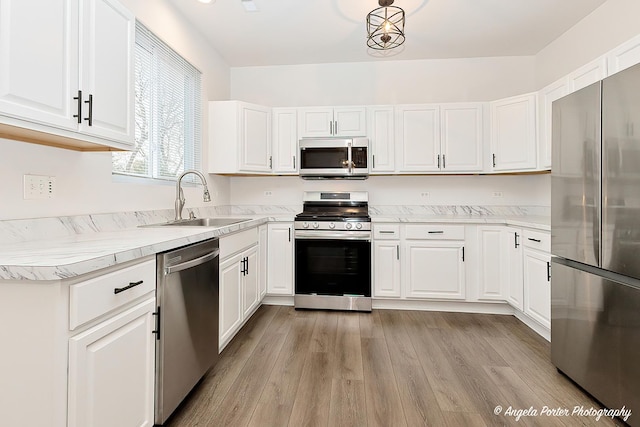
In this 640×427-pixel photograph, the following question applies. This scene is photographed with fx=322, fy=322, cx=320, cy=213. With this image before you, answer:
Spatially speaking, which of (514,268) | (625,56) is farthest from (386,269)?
(625,56)

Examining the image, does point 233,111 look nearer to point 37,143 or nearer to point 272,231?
point 272,231

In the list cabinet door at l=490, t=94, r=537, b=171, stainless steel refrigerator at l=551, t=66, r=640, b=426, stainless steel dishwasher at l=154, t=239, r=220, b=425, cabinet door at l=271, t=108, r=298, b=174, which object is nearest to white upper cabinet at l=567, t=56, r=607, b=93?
stainless steel refrigerator at l=551, t=66, r=640, b=426

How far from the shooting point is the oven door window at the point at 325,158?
3.42m

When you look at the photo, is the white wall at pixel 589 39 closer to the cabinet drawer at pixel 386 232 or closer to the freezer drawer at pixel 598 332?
the freezer drawer at pixel 598 332

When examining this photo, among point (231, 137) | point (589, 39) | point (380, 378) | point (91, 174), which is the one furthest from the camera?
point (231, 137)

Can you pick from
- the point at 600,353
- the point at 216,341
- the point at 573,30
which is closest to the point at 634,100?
the point at 600,353

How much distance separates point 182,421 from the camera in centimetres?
161

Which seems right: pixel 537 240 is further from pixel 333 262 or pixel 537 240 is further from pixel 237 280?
pixel 237 280

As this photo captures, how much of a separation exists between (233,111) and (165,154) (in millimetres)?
967

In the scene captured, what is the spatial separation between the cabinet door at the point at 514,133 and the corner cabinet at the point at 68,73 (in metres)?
3.25

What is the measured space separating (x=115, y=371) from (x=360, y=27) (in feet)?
10.4

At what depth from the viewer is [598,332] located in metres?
1.69

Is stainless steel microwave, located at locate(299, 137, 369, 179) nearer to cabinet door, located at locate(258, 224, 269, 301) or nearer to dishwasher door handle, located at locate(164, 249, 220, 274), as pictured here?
cabinet door, located at locate(258, 224, 269, 301)

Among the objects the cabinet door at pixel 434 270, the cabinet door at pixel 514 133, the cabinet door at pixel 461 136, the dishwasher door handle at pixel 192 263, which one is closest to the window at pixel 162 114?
the dishwasher door handle at pixel 192 263
